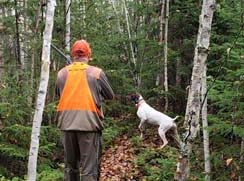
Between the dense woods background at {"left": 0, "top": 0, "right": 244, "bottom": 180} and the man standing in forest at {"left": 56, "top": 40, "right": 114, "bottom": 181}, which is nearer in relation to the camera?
the man standing in forest at {"left": 56, "top": 40, "right": 114, "bottom": 181}

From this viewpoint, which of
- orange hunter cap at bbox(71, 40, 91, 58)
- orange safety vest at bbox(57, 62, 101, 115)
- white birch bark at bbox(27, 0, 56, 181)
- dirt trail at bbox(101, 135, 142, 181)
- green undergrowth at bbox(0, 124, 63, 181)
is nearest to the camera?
orange safety vest at bbox(57, 62, 101, 115)

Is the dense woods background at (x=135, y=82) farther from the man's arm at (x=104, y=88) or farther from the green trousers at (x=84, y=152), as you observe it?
the man's arm at (x=104, y=88)

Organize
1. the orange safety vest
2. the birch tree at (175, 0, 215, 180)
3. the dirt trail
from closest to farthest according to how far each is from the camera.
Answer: the birch tree at (175, 0, 215, 180) < the orange safety vest < the dirt trail

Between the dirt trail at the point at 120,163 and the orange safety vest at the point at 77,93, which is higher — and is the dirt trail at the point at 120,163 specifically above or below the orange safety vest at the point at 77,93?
below

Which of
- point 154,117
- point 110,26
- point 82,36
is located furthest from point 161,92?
point 110,26

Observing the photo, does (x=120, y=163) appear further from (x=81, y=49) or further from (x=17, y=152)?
(x=81, y=49)

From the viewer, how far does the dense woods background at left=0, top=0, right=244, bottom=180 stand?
6480 mm

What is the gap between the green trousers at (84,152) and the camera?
193 inches

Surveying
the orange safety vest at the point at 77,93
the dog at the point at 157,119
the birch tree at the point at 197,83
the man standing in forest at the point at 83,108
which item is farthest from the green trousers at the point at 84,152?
the dog at the point at 157,119

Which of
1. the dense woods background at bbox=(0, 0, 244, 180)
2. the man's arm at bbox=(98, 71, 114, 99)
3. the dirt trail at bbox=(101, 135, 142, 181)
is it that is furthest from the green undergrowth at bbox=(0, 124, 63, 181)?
the man's arm at bbox=(98, 71, 114, 99)

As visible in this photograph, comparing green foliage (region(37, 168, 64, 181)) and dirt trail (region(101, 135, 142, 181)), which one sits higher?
green foliage (region(37, 168, 64, 181))

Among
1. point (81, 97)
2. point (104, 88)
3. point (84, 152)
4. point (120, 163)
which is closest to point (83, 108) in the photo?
point (81, 97)

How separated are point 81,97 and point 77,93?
0.07 m

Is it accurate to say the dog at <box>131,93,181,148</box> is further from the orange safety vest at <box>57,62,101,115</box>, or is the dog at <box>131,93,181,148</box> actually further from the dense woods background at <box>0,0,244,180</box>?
the orange safety vest at <box>57,62,101,115</box>
